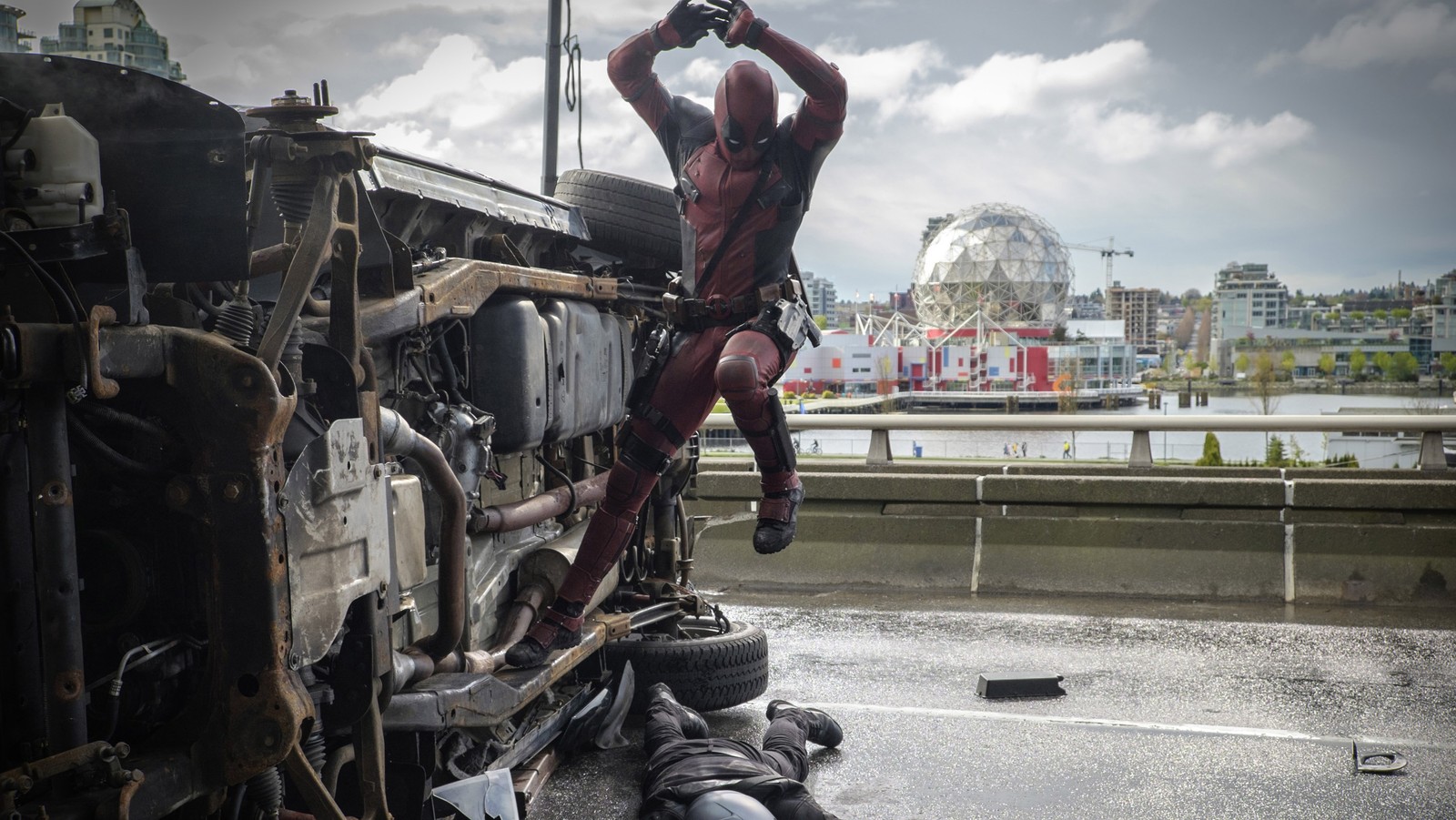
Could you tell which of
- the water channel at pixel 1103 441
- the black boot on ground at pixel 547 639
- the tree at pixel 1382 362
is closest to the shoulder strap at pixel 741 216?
the black boot on ground at pixel 547 639

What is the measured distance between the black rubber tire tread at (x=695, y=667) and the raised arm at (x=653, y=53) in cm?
232

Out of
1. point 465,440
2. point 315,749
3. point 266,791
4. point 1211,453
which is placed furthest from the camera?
point 1211,453

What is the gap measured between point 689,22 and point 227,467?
10.2 ft

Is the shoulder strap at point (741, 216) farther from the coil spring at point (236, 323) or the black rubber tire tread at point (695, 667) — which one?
the coil spring at point (236, 323)

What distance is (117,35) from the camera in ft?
12.6

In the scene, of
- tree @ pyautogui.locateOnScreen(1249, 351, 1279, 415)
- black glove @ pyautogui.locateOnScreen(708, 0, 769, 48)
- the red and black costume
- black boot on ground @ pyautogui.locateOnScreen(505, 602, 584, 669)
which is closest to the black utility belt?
the red and black costume

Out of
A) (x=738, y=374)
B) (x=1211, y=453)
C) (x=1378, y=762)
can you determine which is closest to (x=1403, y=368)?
(x=1211, y=453)

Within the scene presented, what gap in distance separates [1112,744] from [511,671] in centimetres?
259

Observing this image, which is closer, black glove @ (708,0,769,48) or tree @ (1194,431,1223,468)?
black glove @ (708,0,769,48)

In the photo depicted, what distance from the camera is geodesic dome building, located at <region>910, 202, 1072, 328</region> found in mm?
44438

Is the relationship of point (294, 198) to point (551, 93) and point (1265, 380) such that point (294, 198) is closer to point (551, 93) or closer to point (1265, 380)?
point (551, 93)

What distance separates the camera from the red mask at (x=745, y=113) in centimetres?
517

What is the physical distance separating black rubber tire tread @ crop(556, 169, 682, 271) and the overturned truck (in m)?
1.50

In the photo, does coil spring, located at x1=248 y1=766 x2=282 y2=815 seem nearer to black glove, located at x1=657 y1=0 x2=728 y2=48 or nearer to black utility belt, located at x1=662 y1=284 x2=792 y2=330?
black utility belt, located at x1=662 y1=284 x2=792 y2=330
